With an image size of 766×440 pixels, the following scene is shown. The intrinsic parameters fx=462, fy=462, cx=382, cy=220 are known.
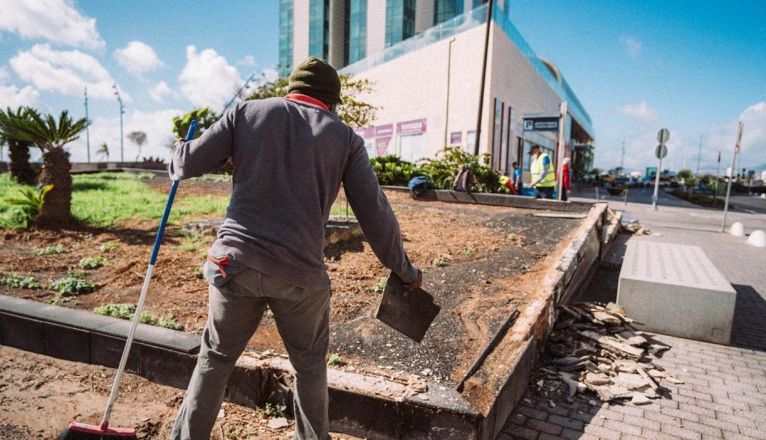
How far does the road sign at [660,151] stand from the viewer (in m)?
18.5

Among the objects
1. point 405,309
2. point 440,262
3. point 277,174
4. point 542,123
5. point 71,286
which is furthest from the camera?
point 542,123

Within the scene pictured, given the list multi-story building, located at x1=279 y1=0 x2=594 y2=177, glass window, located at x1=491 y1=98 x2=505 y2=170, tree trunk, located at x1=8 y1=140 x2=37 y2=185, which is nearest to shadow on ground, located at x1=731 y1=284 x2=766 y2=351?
multi-story building, located at x1=279 y1=0 x2=594 y2=177

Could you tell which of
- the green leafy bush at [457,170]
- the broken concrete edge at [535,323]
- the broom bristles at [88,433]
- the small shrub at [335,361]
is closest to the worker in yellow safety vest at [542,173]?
the green leafy bush at [457,170]

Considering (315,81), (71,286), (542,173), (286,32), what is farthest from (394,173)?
(286,32)

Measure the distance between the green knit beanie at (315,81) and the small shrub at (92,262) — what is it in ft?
16.3

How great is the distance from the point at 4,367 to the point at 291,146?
308 cm

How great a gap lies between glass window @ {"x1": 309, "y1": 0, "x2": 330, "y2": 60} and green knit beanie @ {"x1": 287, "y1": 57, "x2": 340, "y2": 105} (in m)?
53.8

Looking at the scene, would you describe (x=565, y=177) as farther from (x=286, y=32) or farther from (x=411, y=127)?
(x=286, y=32)

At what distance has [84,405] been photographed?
295cm

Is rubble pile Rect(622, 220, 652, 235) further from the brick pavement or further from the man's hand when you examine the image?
the man's hand

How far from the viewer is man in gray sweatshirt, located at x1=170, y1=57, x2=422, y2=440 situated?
2.04m

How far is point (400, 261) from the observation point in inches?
91.1

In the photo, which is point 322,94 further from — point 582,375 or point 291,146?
point 582,375

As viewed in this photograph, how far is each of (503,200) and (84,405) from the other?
10763 millimetres
